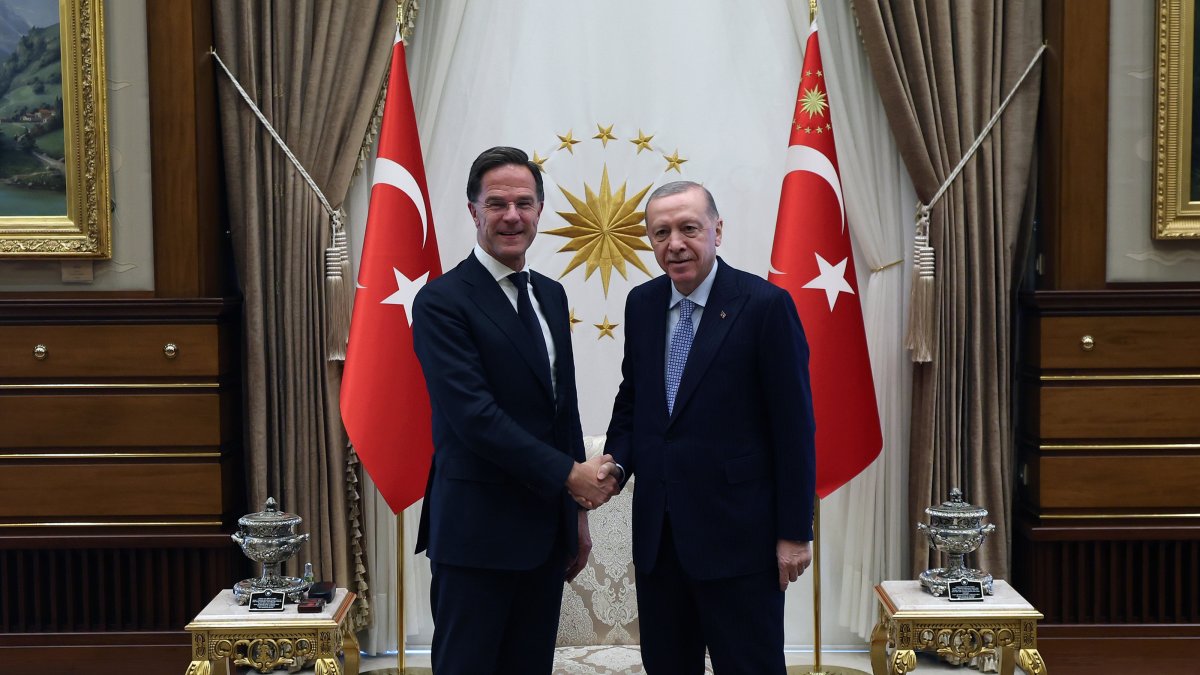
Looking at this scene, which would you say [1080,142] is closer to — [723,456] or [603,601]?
[723,456]

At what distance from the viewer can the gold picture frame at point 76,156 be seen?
3.48 meters

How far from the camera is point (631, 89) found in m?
3.90

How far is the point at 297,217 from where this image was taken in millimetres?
3689

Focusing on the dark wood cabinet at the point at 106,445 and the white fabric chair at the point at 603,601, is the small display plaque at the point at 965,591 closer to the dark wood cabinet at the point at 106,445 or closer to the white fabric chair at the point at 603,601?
the white fabric chair at the point at 603,601

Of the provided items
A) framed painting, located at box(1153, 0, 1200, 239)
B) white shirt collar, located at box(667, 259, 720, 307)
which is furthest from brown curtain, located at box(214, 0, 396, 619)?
framed painting, located at box(1153, 0, 1200, 239)

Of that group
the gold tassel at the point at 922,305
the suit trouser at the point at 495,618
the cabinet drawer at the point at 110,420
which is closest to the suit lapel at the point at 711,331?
the suit trouser at the point at 495,618

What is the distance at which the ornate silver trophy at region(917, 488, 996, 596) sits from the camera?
3084mm

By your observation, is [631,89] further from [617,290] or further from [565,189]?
[617,290]

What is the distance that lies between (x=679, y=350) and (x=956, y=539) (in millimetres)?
1249

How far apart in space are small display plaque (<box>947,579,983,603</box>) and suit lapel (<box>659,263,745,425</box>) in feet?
4.10

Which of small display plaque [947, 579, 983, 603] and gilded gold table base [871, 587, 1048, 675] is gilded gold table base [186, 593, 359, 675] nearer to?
gilded gold table base [871, 587, 1048, 675]

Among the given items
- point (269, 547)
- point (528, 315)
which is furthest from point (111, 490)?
point (528, 315)

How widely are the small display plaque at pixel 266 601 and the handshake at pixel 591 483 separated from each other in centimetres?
114

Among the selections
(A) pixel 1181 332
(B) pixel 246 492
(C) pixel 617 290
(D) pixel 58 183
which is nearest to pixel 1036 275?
(A) pixel 1181 332
